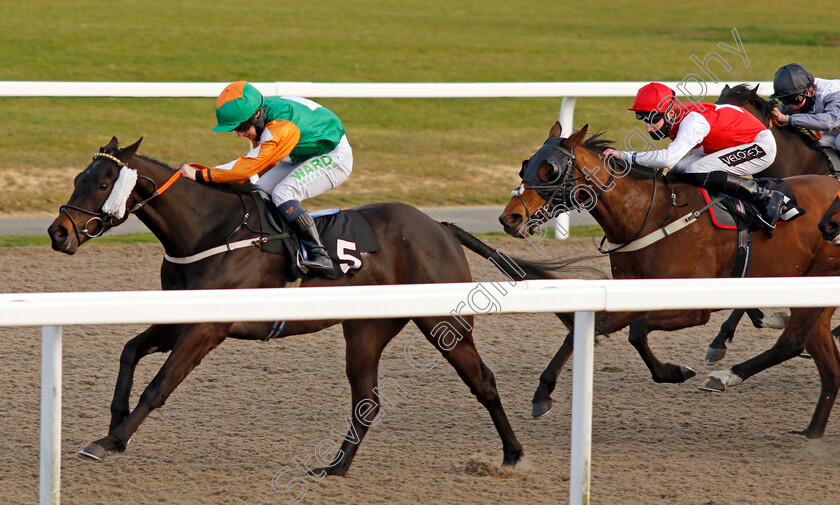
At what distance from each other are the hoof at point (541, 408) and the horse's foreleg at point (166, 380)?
1.49 meters

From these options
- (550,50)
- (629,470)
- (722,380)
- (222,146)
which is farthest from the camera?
(550,50)

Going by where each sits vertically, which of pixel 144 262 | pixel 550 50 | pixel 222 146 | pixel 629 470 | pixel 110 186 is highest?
pixel 550 50

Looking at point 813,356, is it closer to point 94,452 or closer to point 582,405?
point 582,405

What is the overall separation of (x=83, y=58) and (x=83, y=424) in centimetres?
1248

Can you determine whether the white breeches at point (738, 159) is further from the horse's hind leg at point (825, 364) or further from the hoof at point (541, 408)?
the hoof at point (541, 408)

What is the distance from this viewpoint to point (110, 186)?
4.30 metres

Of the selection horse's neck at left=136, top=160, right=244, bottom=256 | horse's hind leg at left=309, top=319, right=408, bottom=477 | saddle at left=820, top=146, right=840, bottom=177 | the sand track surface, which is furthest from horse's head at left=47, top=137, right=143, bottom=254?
saddle at left=820, top=146, right=840, bottom=177

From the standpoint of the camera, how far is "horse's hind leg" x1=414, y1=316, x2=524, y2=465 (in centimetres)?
429

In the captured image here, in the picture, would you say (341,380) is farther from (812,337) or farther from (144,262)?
(144,262)

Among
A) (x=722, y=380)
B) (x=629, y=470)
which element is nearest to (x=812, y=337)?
(x=722, y=380)

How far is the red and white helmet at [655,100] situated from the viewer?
202 inches

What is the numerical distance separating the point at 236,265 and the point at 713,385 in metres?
2.46

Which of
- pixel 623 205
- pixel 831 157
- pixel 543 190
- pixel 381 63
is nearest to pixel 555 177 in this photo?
pixel 543 190

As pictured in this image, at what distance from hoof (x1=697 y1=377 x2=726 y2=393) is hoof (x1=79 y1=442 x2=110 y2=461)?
295cm
